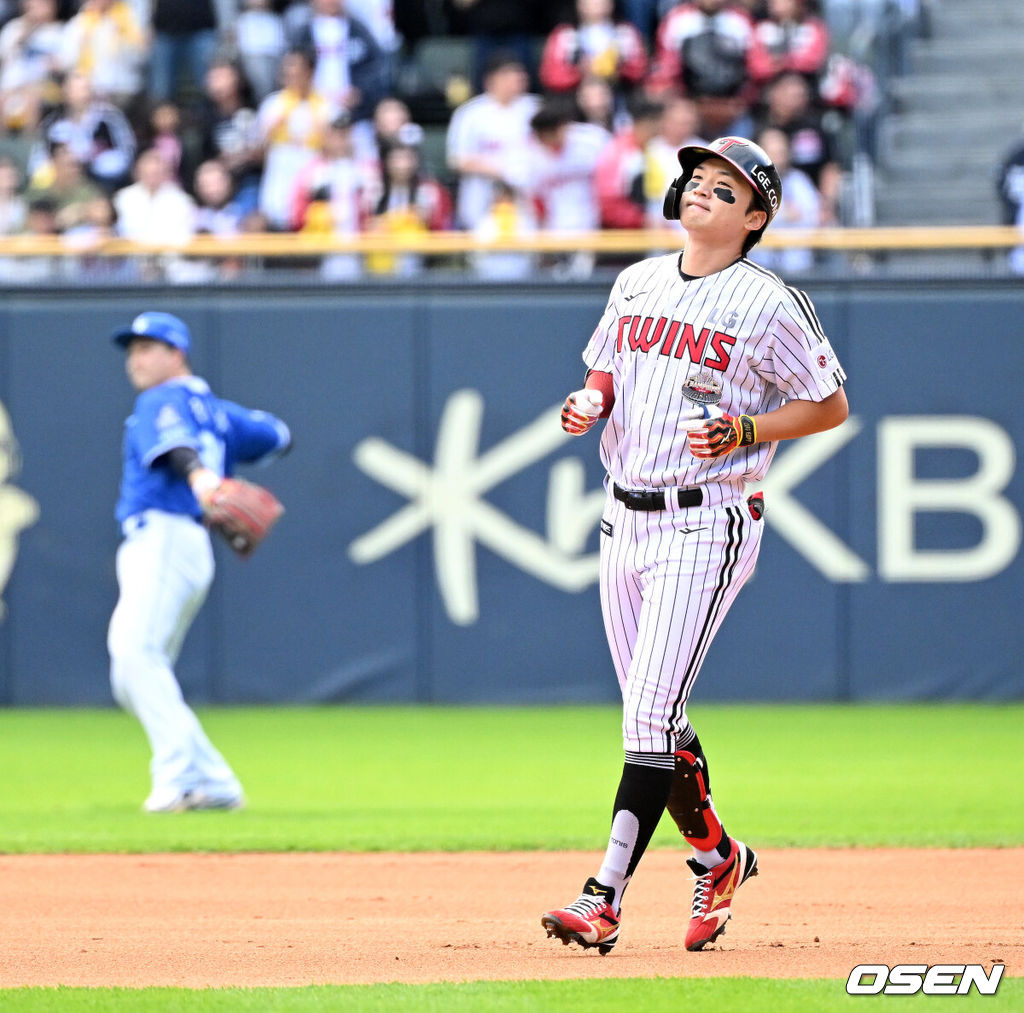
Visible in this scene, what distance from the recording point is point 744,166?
4.70 m

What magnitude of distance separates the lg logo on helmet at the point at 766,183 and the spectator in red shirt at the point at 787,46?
27.1 ft

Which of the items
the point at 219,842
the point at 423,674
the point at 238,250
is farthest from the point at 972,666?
the point at 219,842

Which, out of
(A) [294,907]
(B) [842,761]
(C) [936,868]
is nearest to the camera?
(A) [294,907]

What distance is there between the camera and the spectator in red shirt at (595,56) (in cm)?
1304

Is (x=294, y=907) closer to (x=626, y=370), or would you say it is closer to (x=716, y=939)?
(x=716, y=939)

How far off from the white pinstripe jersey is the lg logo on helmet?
176 mm

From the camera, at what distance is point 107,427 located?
11.6 m

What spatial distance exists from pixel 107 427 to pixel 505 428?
2.45 m

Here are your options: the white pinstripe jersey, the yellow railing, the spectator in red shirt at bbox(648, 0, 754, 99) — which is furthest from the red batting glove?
the spectator in red shirt at bbox(648, 0, 754, 99)

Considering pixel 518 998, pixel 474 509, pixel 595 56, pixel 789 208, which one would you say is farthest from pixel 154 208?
pixel 518 998

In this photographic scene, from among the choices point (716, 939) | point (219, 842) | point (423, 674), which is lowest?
point (423, 674)

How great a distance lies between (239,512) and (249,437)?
970 millimetres

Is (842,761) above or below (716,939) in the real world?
below

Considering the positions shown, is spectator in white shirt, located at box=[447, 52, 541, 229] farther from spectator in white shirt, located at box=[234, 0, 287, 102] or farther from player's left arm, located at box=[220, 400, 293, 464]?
player's left arm, located at box=[220, 400, 293, 464]
